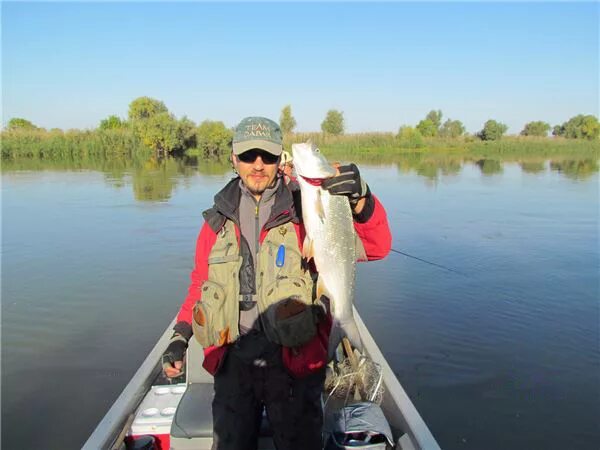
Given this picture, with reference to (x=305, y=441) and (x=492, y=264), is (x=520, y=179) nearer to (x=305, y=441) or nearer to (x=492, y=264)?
(x=492, y=264)

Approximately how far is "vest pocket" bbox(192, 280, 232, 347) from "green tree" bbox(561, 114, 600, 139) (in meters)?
96.3

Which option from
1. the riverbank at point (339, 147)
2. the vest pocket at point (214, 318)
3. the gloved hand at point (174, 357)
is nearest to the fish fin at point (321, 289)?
the vest pocket at point (214, 318)

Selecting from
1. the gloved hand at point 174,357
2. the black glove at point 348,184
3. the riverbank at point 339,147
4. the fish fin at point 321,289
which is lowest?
the gloved hand at point 174,357

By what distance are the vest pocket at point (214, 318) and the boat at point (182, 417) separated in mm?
905

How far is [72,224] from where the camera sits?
13469 mm

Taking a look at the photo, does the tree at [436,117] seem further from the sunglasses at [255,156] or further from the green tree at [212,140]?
the sunglasses at [255,156]

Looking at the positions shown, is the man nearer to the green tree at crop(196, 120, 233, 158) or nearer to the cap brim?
the cap brim

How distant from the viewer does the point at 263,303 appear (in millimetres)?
2527

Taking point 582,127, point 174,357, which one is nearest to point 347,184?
point 174,357

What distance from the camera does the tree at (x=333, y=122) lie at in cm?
6723

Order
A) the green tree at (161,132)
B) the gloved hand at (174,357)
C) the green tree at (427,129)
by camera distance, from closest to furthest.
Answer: the gloved hand at (174,357)
the green tree at (161,132)
the green tree at (427,129)

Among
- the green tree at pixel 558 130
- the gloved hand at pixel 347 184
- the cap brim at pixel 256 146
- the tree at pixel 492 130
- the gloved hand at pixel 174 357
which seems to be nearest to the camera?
the gloved hand at pixel 347 184

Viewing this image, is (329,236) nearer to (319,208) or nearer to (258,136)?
(319,208)

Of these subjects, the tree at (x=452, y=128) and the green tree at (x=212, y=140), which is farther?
the tree at (x=452, y=128)
